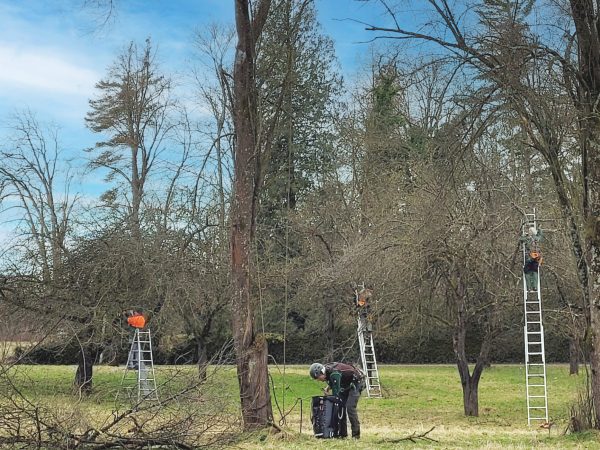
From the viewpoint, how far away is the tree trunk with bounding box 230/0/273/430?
10.6m

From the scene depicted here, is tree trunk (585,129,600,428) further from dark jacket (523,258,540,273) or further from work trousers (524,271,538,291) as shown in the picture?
work trousers (524,271,538,291)

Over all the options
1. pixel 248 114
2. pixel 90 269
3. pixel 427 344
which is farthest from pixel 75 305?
pixel 427 344

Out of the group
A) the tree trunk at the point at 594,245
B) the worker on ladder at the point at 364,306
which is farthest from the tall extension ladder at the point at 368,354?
the tree trunk at the point at 594,245

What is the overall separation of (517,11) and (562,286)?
8.32m

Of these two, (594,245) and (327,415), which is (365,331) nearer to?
(327,415)

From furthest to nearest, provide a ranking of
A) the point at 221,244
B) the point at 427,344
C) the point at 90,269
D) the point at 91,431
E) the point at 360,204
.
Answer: the point at 427,344, the point at 360,204, the point at 221,244, the point at 90,269, the point at 91,431

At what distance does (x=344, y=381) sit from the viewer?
1073cm

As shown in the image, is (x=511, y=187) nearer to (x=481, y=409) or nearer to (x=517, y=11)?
(x=481, y=409)

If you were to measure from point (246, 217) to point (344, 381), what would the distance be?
2883 mm

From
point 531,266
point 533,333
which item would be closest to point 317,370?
point 531,266

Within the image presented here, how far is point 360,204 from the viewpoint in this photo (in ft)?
88.4

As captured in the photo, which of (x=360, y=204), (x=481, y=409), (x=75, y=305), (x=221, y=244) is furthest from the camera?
(x=360, y=204)

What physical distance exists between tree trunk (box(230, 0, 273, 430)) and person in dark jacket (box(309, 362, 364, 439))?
0.84m

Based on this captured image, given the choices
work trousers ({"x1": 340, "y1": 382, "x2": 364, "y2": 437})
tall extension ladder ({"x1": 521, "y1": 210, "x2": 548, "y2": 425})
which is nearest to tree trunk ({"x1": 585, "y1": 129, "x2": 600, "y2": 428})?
work trousers ({"x1": 340, "y1": 382, "x2": 364, "y2": 437})
